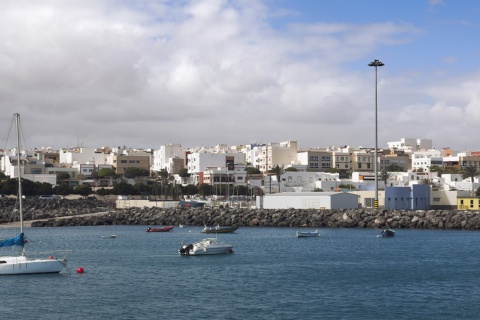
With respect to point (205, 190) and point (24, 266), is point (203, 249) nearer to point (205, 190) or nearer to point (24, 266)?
point (24, 266)

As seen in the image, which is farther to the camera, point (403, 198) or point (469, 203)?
point (403, 198)

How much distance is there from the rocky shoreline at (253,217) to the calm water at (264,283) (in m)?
16.4

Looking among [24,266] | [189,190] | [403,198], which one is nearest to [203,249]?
[24,266]

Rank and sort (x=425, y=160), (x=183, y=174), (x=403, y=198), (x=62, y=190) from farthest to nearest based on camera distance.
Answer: (x=425, y=160), (x=183, y=174), (x=62, y=190), (x=403, y=198)

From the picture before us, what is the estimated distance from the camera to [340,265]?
162 feet

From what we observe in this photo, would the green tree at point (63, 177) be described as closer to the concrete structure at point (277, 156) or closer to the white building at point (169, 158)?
the white building at point (169, 158)

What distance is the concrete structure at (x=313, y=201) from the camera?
318ft

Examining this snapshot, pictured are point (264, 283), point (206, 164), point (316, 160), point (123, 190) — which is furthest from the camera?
point (316, 160)

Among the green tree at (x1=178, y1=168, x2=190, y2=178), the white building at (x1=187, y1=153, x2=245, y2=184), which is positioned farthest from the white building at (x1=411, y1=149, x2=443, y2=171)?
the green tree at (x1=178, y1=168, x2=190, y2=178)

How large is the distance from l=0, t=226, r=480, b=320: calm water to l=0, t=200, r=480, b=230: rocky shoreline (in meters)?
16.4

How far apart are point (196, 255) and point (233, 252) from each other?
335 centimetres

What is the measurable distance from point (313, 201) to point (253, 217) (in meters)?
10.1

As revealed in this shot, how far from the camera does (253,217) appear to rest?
92312 millimetres

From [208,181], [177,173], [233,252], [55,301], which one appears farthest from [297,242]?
[177,173]
